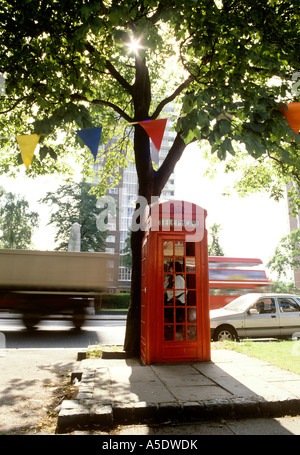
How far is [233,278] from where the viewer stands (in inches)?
707

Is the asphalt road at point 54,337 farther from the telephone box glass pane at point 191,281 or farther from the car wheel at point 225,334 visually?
the telephone box glass pane at point 191,281

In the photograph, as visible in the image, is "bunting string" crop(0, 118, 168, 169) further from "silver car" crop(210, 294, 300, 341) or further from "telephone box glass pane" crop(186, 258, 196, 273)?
"silver car" crop(210, 294, 300, 341)

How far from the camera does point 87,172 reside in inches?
520

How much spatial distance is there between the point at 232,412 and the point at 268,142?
354 centimetres

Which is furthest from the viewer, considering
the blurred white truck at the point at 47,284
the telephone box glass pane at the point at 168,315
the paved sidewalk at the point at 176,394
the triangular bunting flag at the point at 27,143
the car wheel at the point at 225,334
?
the blurred white truck at the point at 47,284

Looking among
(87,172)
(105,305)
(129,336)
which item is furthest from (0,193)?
(129,336)

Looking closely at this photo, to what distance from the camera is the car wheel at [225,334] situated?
9.89m

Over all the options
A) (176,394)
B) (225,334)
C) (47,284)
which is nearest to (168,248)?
(176,394)

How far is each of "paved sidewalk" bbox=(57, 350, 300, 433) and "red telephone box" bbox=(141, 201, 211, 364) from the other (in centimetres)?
46

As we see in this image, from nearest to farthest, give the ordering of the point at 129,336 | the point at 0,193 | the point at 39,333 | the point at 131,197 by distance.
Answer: the point at 129,336 → the point at 39,333 → the point at 0,193 → the point at 131,197

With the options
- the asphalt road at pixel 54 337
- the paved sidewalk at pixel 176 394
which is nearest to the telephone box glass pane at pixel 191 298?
the paved sidewalk at pixel 176 394

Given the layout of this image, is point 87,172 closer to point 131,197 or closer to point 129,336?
point 129,336

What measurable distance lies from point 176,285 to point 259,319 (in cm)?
517

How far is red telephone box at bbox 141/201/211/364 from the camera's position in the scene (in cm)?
598
